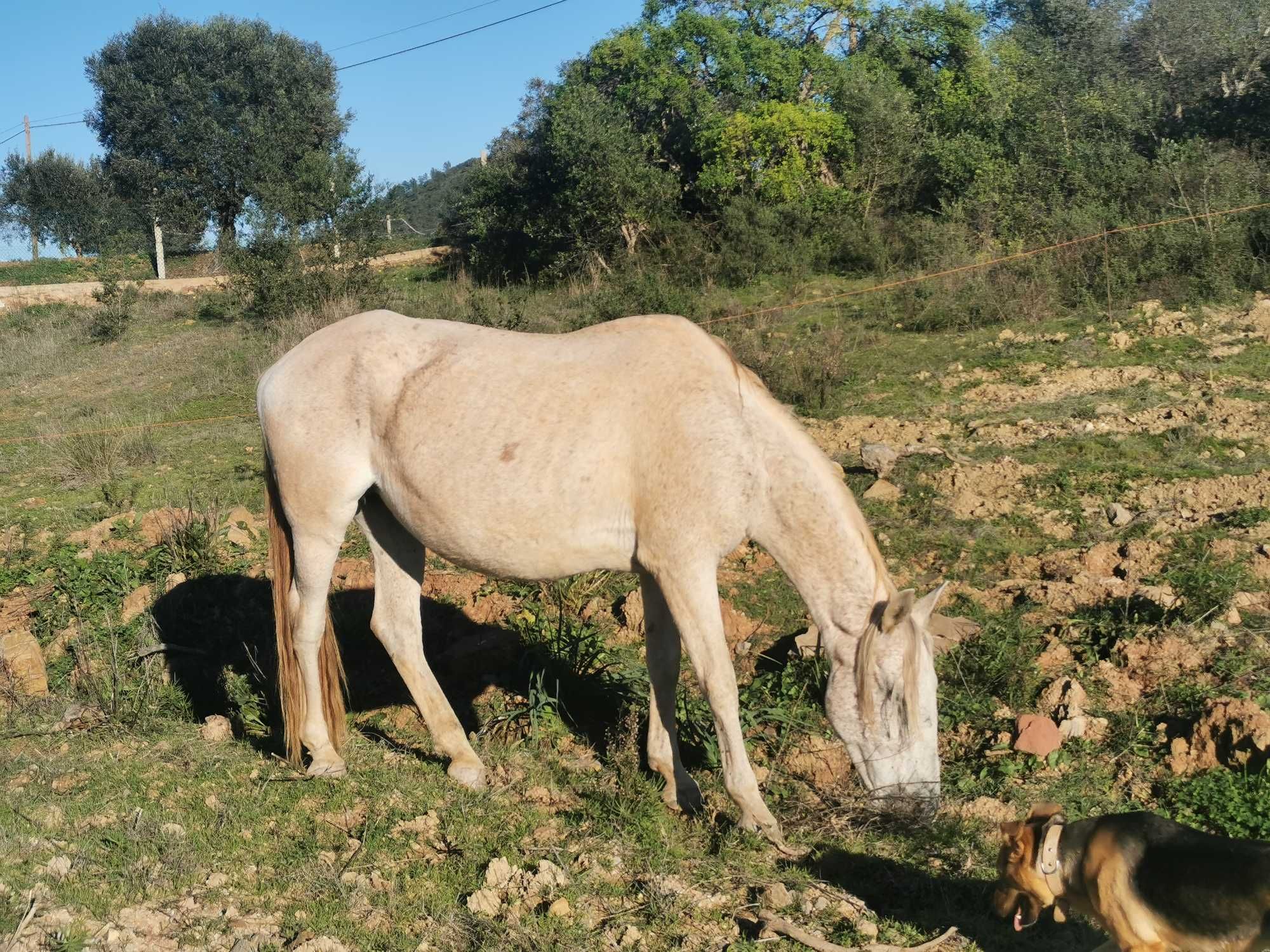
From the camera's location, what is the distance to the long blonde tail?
540 centimetres

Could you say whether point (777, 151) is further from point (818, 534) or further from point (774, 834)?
point (774, 834)

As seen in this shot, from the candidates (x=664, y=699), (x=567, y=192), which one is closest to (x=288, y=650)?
(x=664, y=699)

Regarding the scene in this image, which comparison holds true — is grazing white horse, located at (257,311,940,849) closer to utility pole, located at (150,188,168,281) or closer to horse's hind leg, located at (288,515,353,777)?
horse's hind leg, located at (288,515,353,777)

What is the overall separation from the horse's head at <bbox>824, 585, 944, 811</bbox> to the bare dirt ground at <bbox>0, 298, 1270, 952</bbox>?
0.70 feet

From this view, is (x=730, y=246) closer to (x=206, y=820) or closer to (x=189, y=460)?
(x=189, y=460)

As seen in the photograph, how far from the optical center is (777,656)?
613 centimetres

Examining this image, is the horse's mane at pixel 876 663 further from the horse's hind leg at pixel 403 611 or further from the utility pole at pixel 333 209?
the utility pole at pixel 333 209

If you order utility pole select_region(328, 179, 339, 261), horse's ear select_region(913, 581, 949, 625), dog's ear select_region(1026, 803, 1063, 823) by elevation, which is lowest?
dog's ear select_region(1026, 803, 1063, 823)

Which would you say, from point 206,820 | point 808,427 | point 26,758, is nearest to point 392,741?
point 206,820

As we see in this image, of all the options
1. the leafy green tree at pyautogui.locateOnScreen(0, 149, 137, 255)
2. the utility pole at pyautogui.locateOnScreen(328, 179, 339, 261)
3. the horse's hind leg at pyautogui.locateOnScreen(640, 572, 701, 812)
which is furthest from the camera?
the leafy green tree at pyautogui.locateOnScreen(0, 149, 137, 255)

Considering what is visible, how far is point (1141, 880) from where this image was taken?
10.0 ft

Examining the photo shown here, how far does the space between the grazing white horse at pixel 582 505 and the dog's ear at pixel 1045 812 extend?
782 mm

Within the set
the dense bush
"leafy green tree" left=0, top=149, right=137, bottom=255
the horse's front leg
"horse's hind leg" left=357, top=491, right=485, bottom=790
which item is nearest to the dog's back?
the horse's front leg

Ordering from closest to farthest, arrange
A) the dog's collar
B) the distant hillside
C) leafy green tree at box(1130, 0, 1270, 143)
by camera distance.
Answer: the dog's collar, leafy green tree at box(1130, 0, 1270, 143), the distant hillside
